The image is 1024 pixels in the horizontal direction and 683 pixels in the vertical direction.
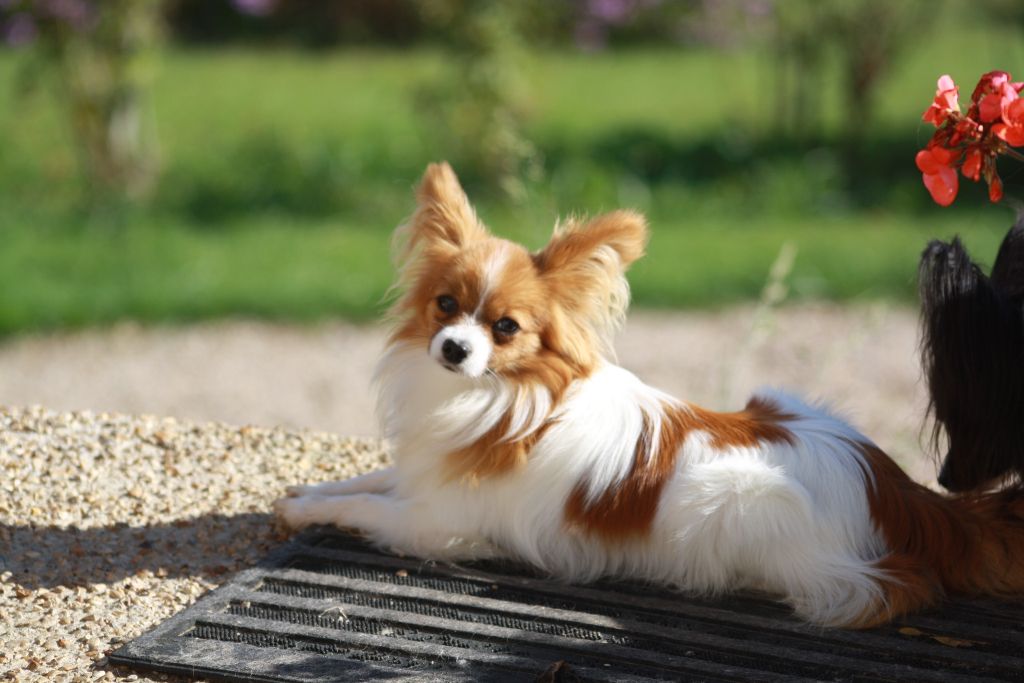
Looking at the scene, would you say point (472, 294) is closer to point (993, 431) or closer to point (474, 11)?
point (993, 431)

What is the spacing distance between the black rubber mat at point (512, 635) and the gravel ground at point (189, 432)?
201 mm

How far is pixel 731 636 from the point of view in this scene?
3.34m

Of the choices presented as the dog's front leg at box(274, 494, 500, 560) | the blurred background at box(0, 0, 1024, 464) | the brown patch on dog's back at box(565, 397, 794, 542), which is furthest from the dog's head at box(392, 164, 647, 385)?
the blurred background at box(0, 0, 1024, 464)

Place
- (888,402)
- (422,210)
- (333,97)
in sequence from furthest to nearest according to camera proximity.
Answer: (333,97), (888,402), (422,210)

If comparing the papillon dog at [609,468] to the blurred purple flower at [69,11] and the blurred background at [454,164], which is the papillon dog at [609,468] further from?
the blurred purple flower at [69,11]

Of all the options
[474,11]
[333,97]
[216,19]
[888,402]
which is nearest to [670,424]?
[888,402]

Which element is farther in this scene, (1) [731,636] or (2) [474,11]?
(2) [474,11]

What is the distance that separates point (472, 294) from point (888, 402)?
398cm

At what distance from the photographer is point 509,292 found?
340 cm

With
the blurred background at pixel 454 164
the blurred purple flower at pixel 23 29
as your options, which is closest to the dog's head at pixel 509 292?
the blurred background at pixel 454 164

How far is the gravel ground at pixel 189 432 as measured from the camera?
347 centimetres

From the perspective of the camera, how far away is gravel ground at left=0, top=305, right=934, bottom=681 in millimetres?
3475

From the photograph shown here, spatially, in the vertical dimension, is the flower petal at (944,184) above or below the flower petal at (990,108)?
below

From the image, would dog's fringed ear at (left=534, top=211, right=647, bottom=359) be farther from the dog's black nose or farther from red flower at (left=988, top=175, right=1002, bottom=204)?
red flower at (left=988, top=175, right=1002, bottom=204)
